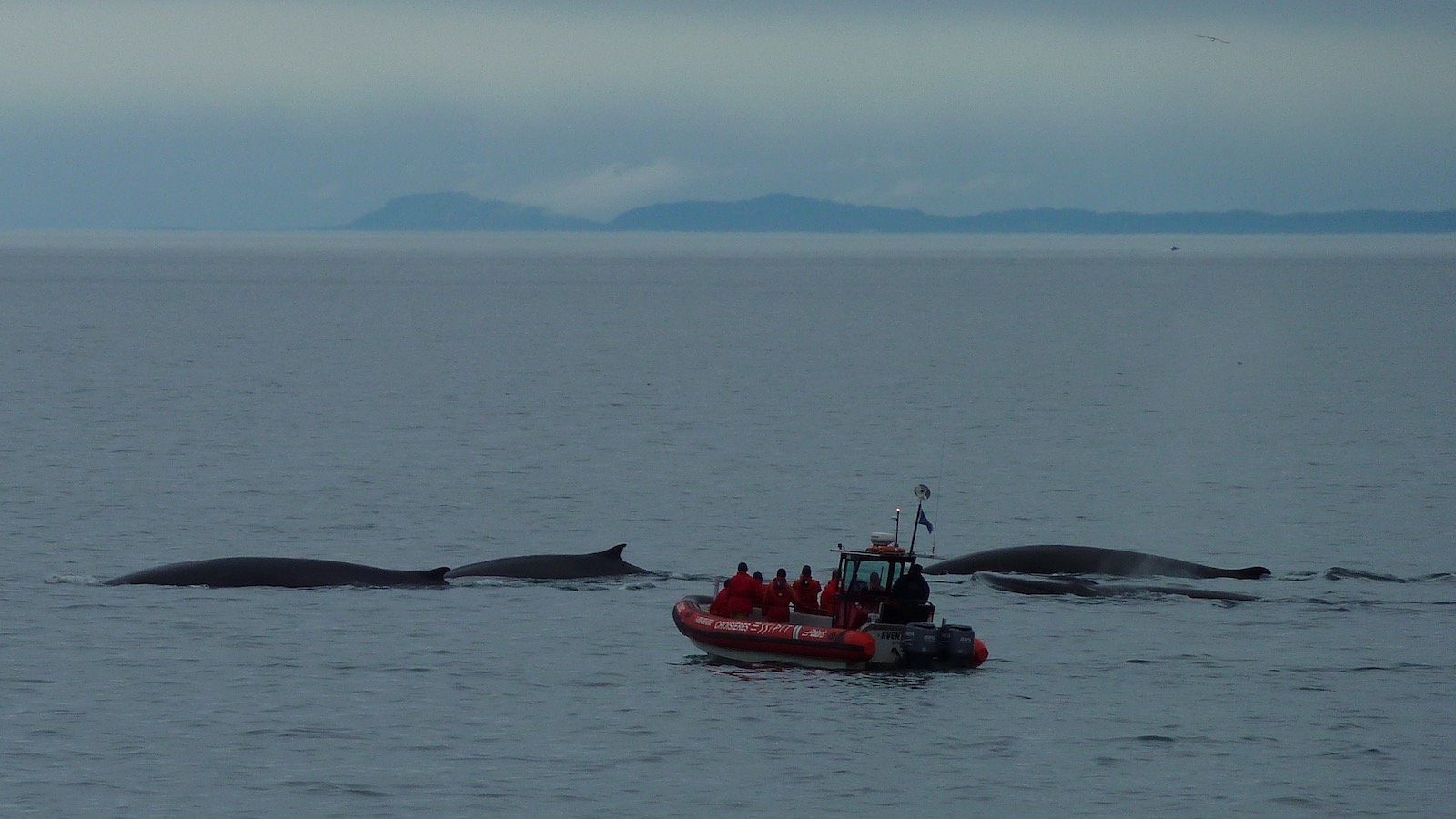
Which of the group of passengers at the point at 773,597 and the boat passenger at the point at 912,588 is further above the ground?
the boat passenger at the point at 912,588

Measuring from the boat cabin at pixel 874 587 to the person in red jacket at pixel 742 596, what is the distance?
1263 millimetres

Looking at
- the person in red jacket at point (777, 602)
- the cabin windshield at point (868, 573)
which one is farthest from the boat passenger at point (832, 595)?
the person in red jacket at point (777, 602)

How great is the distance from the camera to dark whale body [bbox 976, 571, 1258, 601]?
3628 cm

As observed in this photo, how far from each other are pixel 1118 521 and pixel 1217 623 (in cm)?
1461

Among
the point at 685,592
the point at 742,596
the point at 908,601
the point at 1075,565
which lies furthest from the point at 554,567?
the point at 1075,565

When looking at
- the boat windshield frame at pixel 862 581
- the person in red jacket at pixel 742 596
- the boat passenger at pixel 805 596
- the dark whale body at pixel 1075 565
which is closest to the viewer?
the boat windshield frame at pixel 862 581

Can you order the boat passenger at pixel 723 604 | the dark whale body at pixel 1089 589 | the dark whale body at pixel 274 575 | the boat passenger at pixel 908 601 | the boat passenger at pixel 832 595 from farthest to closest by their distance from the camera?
the dark whale body at pixel 1089 589 < the dark whale body at pixel 274 575 < the boat passenger at pixel 723 604 < the boat passenger at pixel 832 595 < the boat passenger at pixel 908 601

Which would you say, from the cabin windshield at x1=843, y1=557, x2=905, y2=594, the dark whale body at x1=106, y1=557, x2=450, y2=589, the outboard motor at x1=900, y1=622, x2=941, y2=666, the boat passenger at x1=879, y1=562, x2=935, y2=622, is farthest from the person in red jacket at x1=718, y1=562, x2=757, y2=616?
the dark whale body at x1=106, y1=557, x2=450, y2=589

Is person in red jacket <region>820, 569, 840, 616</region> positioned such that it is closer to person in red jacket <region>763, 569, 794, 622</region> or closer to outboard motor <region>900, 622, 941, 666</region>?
person in red jacket <region>763, 569, 794, 622</region>

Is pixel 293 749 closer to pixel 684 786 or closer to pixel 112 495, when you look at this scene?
pixel 684 786

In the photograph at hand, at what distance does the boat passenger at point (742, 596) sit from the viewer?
30484 mm

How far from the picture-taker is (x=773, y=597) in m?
30.4

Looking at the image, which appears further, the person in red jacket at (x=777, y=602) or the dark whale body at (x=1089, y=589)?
the dark whale body at (x=1089, y=589)

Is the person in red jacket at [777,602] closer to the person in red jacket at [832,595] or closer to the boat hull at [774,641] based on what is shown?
the boat hull at [774,641]
